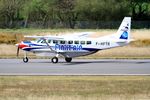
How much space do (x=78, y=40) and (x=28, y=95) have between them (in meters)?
20.0

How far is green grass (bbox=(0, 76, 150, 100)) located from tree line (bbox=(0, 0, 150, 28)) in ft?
234

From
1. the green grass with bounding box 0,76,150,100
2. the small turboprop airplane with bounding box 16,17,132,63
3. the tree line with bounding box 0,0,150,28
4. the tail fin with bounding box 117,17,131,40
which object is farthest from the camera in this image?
the tree line with bounding box 0,0,150,28

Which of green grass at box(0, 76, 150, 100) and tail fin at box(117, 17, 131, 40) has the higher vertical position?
tail fin at box(117, 17, 131, 40)

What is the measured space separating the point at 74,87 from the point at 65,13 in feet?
260

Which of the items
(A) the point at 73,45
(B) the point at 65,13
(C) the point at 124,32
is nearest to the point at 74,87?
(A) the point at 73,45

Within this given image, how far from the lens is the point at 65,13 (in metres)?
100

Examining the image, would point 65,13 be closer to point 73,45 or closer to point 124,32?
point 124,32

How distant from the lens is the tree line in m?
97.4

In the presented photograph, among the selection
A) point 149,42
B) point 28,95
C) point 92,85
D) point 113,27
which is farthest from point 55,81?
point 113,27

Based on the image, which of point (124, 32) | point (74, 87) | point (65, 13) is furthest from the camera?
point (65, 13)

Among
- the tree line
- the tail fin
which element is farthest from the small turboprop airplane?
the tree line

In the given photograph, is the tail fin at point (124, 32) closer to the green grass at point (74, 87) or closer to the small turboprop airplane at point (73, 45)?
the small turboprop airplane at point (73, 45)

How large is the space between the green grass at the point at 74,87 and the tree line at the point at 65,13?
7147cm

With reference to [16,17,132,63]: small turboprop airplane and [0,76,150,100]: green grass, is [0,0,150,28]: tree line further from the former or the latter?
[0,76,150,100]: green grass
